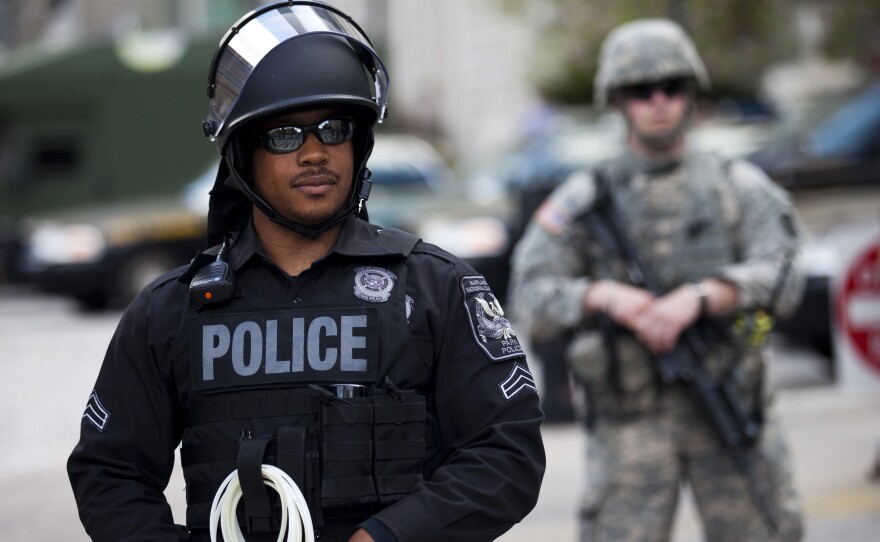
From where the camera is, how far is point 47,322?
15.1 metres

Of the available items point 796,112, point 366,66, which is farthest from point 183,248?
point 366,66

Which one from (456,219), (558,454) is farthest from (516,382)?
(456,219)

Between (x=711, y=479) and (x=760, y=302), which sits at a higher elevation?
(x=760, y=302)

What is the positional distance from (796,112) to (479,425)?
11000 mm

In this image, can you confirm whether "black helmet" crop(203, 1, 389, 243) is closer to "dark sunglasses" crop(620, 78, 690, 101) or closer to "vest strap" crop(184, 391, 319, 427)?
"vest strap" crop(184, 391, 319, 427)

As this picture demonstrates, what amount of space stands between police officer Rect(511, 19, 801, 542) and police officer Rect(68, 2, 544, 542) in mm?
1602

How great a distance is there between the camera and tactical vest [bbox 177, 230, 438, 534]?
2449mm

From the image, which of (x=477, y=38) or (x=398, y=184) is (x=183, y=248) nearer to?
(x=398, y=184)

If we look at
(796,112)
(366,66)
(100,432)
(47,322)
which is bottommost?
(47,322)

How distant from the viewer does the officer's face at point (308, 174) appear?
2.55 metres

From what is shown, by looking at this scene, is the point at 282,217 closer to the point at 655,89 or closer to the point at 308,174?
the point at 308,174

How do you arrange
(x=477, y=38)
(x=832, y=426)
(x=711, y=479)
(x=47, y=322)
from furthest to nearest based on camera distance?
(x=477, y=38) < (x=47, y=322) < (x=832, y=426) < (x=711, y=479)

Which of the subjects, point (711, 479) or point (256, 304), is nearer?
point (256, 304)

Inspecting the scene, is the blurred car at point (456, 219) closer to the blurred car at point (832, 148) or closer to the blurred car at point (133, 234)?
the blurred car at point (133, 234)
